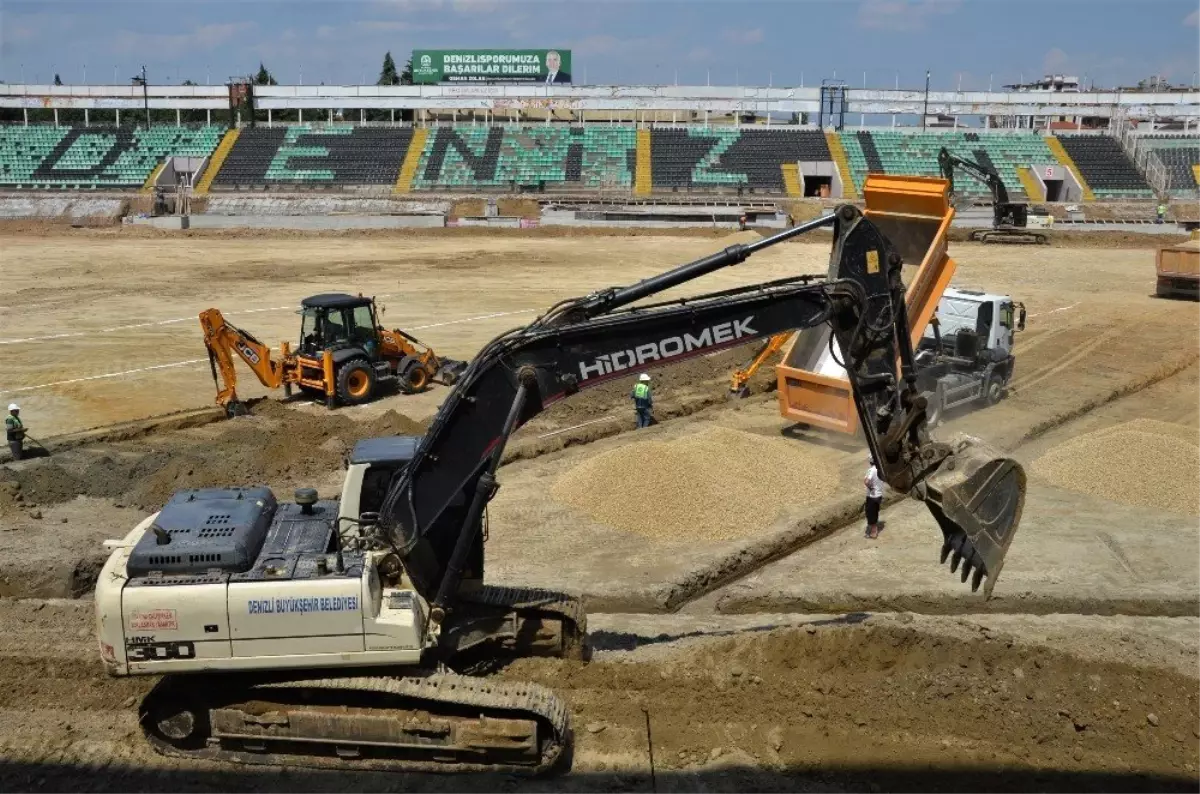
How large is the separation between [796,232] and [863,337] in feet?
3.46

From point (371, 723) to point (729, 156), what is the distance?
56.7 metres

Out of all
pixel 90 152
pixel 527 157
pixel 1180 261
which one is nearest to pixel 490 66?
pixel 527 157

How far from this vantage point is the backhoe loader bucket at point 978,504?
28.1 ft

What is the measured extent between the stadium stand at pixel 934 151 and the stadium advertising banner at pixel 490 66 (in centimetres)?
2255

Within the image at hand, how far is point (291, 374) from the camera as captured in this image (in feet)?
68.0

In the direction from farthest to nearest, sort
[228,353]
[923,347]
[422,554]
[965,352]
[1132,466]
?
A: [923,347] → [228,353] → [965,352] → [1132,466] → [422,554]

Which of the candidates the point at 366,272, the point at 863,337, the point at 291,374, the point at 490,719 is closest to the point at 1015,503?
the point at 863,337

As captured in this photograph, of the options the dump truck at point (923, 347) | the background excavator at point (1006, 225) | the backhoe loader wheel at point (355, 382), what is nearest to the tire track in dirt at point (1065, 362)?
the dump truck at point (923, 347)

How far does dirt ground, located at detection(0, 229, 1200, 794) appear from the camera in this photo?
8.48 meters

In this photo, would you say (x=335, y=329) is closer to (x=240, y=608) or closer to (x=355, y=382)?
(x=355, y=382)

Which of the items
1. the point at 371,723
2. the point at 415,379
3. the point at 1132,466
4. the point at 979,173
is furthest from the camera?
→ the point at 979,173

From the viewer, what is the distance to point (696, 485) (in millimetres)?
14648

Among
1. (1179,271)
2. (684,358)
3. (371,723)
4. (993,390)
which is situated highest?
(684,358)

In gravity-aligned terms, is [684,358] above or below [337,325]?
above
